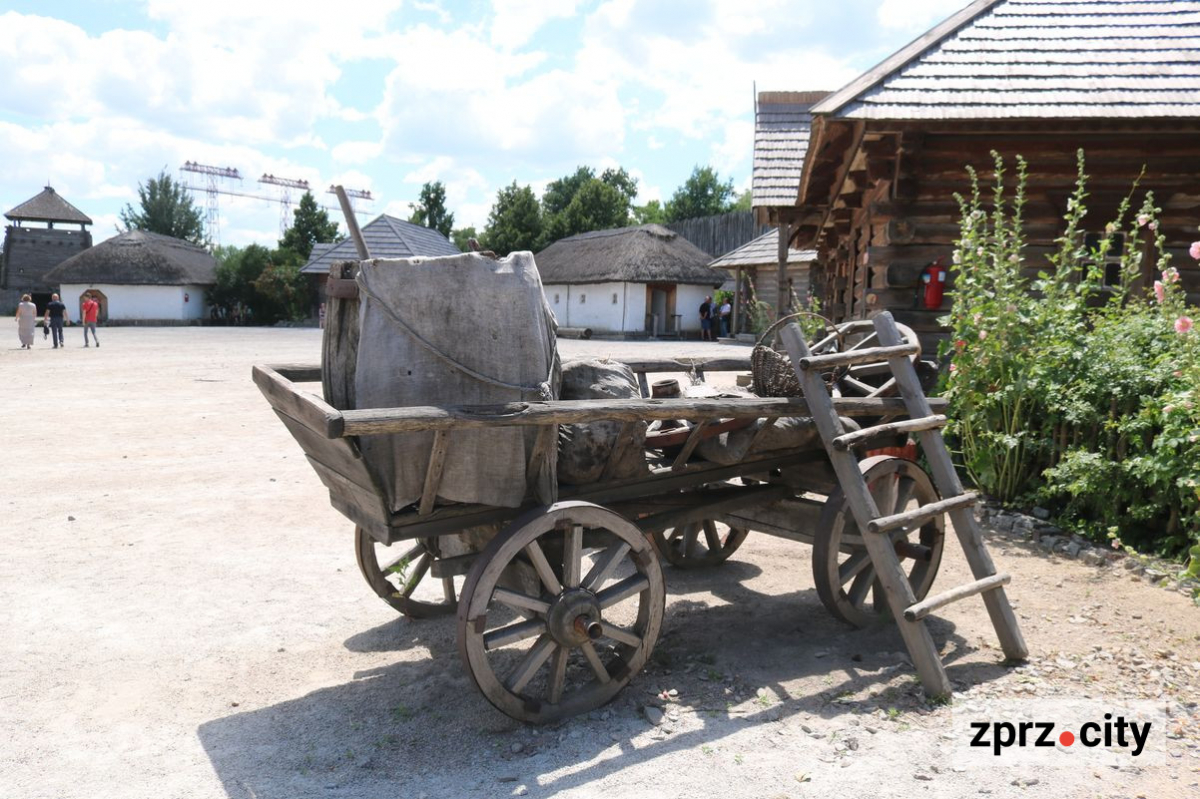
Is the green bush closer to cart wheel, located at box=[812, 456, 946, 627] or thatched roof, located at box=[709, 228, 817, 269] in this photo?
cart wheel, located at box=[812, 456, 946, 627]

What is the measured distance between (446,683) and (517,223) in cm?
4802

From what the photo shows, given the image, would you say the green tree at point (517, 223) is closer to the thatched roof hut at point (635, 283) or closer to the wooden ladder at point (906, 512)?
the thatched roof hut at point (635, 283)

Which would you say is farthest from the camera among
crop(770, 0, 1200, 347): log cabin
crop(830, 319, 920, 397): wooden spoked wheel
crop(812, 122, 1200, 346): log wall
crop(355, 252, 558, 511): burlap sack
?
crop(812, 122, 1200, 346): log wall

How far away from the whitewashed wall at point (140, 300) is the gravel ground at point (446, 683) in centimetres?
4225

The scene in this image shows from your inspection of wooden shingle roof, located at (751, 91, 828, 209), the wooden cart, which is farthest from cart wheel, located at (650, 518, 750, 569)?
wooden shingle roof, located at (751, 91, 828, 209)

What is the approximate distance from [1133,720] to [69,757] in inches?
147

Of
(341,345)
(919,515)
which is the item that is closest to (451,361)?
(341,345)

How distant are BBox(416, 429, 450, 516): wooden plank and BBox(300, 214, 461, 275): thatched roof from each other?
2843cm

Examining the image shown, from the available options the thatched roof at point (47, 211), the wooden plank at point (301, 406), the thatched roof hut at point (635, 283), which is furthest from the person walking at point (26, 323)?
the thatched roof at point (47, 211)

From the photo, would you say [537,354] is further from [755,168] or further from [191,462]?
[755,168]

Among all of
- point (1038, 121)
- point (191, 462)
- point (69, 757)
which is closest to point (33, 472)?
point (191, 462)

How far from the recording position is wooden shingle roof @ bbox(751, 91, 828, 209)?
14.0 meters

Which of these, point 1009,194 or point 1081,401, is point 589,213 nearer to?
point 1009,194

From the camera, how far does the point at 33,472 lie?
23.4 feet
